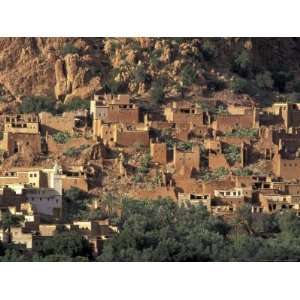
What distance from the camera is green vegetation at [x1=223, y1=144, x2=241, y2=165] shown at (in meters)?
80.2

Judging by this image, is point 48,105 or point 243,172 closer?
point 243,172

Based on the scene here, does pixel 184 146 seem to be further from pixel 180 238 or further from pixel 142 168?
pixel 180 238

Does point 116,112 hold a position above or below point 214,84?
below

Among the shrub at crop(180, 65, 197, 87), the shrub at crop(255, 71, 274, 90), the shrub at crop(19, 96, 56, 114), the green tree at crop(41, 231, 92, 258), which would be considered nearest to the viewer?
the green tree at crop(41, 231, 92, 258)

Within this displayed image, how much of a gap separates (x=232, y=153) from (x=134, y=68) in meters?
5.09

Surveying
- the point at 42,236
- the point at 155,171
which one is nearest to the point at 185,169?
the point at 155,171

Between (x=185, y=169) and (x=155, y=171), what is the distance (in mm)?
685

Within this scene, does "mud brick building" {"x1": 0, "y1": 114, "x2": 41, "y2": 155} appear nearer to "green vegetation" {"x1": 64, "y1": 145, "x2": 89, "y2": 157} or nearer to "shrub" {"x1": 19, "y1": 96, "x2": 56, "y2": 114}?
"green vegetation" {"x1": 64, "y1": 145, "x2": 89, "y2": 157}

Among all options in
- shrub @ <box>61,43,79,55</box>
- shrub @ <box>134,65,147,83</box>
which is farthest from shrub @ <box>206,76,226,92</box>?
shrub @ <box>61,43,79,55</box>

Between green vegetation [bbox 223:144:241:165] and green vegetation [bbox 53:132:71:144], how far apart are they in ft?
12.0

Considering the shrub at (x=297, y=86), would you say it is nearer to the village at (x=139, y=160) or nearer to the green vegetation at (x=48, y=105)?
the village at (x=139, y=160)

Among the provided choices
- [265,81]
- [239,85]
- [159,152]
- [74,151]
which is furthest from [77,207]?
[265,81]

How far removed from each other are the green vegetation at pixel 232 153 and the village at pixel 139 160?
0.08 ft

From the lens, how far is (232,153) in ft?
264
